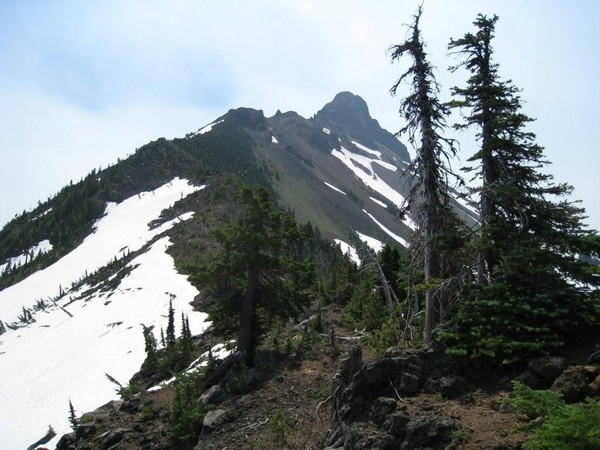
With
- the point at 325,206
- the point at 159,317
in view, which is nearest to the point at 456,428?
the point at 159,317

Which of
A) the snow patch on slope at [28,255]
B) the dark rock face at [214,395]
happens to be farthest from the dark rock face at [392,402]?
the snow patch on slope at [28,255]

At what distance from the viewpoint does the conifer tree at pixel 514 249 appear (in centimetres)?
790

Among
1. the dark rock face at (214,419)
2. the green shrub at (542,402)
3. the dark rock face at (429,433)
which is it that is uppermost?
the green shrub at (542,402)

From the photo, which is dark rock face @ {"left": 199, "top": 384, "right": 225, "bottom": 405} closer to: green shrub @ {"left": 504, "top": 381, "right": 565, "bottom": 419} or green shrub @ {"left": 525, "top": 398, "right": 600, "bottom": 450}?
green shrub @ {"left": 504, "top": 381, "right": 565, "bottom": 419}

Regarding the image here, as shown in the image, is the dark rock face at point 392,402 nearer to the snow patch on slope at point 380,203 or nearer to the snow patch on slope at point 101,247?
the snow patch on slope at point 101,247

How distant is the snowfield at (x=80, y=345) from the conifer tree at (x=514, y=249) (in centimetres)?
2734

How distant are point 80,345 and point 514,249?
41.9 m

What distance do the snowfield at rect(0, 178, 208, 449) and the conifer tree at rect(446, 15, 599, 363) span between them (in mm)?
27343

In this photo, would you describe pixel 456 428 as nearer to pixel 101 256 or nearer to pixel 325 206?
pixel 101 256

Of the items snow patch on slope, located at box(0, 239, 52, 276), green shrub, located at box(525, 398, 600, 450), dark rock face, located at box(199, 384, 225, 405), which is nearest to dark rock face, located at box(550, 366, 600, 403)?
green shrub, located at box(525, 398, 600, 450)

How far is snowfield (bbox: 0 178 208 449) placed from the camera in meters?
31.4

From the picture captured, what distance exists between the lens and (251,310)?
59.6 ft

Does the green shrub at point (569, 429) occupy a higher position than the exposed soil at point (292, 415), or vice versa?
the green shrub at point (569, 429)

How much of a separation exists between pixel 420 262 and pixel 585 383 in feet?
19.7
